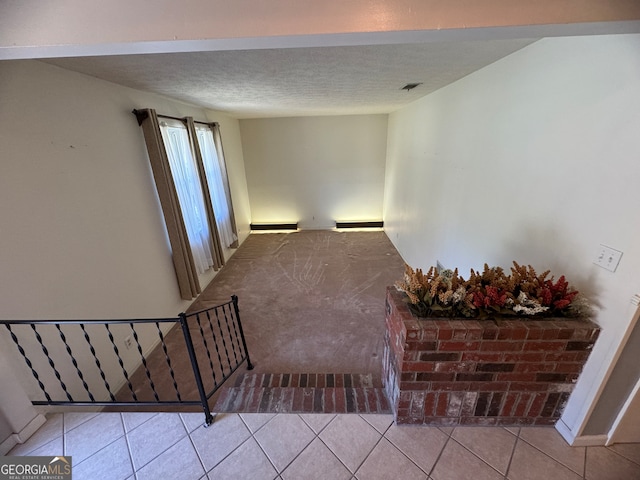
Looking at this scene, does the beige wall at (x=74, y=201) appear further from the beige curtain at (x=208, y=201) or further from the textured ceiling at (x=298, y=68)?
the beige curtain at (x=208, y=201)

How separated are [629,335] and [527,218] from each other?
2.73ft

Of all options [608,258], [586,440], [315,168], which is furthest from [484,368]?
[315,168]

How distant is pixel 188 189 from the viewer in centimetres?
353

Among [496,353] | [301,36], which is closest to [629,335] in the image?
[496,353]

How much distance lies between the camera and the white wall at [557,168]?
1.15m

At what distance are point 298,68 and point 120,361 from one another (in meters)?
2.33

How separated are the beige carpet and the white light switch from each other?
194 cm

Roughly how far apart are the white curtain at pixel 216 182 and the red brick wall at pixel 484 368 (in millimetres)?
3881

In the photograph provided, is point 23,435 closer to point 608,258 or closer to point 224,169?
point 608,258

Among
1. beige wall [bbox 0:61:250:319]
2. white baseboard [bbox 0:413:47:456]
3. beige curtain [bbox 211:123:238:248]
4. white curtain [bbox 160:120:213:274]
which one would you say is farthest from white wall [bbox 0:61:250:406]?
beige curtain [bbox 211:123:238:248]

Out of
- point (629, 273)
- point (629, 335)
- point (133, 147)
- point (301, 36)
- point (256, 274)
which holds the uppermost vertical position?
point (301, 36)

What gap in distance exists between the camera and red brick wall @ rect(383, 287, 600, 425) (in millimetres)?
1272

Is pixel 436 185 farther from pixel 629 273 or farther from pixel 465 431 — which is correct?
pixel 465 431

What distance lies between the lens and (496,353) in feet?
4.30
